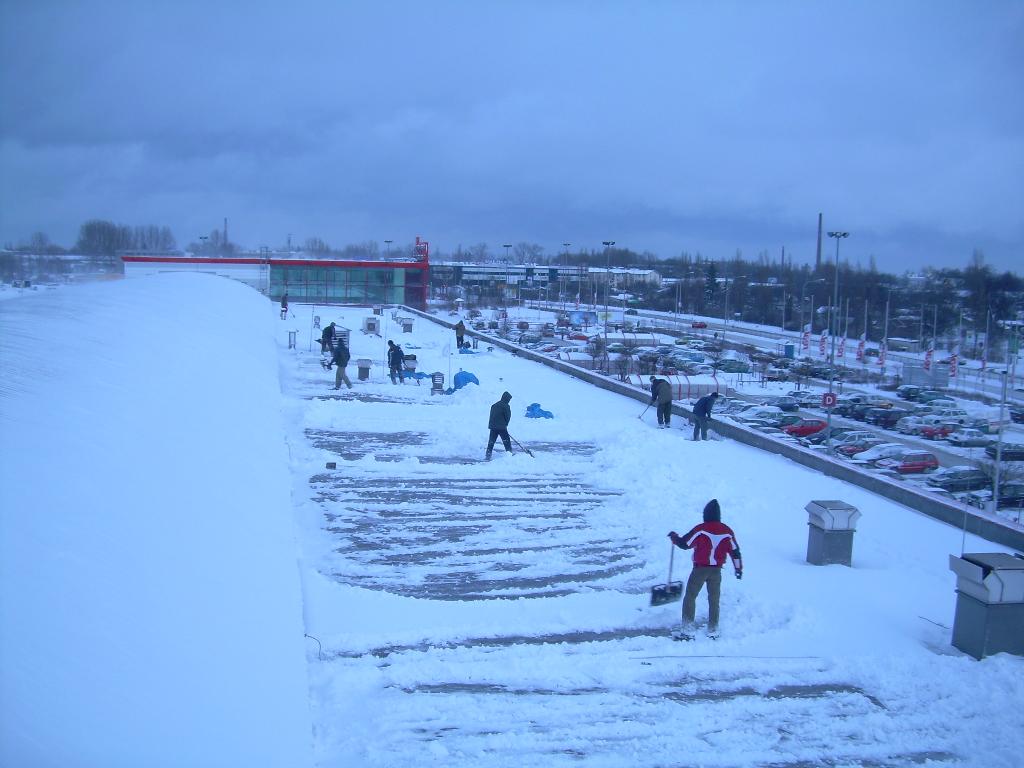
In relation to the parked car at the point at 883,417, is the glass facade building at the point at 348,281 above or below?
above

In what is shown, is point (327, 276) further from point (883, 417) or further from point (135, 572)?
point (135, 572)

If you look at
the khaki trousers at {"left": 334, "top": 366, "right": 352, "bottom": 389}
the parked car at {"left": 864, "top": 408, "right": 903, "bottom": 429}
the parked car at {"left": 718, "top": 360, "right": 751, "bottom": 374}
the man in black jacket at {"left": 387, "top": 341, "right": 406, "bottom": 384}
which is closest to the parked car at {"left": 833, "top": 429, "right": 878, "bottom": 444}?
the parked car at {"left": 864, "top": 408, "right": 903, "bottom": 429}

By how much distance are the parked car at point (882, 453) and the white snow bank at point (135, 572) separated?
80.1 ft

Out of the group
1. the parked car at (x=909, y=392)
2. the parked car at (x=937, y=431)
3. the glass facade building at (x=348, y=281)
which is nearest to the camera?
the parked car at (x=937, y=431)

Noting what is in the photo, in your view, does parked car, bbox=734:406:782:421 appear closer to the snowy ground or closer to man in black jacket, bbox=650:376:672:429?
man in black jacket, bbox=650:376:672:429

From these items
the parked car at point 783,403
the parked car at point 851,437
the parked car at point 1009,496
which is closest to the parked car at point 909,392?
the parked car at point 783,403

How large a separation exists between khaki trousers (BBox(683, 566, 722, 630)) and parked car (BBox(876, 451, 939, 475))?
20.8 m

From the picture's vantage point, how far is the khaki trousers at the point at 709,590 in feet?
21.8

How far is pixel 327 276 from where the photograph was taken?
6388cm

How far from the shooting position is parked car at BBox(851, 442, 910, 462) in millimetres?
26312

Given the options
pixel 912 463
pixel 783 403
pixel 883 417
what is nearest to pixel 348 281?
pixel 783 403

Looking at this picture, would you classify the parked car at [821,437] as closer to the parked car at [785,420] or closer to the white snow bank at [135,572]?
the parked car at [785,420]

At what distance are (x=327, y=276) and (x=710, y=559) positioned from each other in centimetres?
6020

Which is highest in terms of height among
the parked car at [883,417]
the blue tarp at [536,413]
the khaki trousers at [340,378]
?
the khaki trousers at [340,378]
